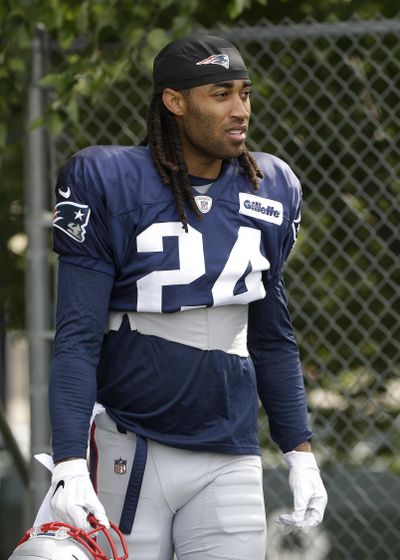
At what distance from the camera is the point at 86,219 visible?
302 cm

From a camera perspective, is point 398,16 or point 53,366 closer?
point 53,366

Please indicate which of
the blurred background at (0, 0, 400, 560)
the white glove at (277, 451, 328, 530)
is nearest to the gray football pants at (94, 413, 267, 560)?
the white glove at (277, 451, 328, 530)

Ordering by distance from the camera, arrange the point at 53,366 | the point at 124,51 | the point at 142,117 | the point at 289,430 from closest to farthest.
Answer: the point at 53,366 → the point at 289,430 → the point at 124,51 → the point at 142,117

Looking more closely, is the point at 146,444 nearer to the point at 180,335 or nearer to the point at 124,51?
the point at 180,335

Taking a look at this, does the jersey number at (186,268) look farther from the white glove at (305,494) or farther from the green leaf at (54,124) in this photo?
the green leaf at (54,124)

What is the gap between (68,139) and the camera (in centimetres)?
490

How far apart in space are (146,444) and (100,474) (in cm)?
14

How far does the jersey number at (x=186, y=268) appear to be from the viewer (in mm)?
3037

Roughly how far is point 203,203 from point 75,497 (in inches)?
30.6

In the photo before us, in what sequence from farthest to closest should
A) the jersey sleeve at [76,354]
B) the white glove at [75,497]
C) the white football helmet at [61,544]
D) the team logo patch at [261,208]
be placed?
the team logo patch at [261,208] < the jersey sleeve at [76,354] < the white glove at [75,497] < the white football helmet at [61,544]

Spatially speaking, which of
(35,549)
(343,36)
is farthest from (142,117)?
(35,549)

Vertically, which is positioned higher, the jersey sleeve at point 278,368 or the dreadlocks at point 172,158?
the dreadlocks at point 172,158

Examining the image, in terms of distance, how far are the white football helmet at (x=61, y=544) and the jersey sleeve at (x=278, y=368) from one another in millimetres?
643

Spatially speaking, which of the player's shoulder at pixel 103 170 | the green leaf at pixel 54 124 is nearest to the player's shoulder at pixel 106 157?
the player's shoulder at pixel 103 170
